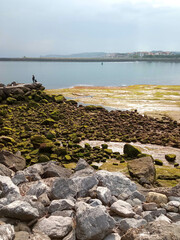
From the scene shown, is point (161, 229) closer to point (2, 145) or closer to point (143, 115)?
point (2, 145)

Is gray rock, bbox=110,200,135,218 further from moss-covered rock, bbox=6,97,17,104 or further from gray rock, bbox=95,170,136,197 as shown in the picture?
moss-covered rock, bbox=6,97,17,104

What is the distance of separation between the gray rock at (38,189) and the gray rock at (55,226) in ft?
4.00

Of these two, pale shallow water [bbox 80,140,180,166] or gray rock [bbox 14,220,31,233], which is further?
pale shallow water [bbox 80,140,180,166]

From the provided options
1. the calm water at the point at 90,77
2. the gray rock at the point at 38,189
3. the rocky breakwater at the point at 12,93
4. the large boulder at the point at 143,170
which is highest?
the calm water at the point at 90,77

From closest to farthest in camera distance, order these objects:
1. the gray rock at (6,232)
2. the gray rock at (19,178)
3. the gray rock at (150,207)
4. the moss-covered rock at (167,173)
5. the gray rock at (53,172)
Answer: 1. the gray rock at (6,232)
2. the gray rock at (150,207)
3. the gray rock at (19,178)
4. the gray rock at (53,172)
5. the moss-covered rock at (167,173)

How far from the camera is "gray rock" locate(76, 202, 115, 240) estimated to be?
5227 mm

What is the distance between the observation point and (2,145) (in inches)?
596

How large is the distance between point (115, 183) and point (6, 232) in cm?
373

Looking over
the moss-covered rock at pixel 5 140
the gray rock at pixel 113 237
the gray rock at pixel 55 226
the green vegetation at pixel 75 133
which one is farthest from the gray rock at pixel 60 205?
the moss-covered rock at pixel 5 140

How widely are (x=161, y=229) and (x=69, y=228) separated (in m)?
1.93

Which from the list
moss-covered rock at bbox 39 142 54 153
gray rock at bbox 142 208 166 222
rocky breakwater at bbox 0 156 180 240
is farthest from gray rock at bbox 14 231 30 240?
moss-covered rock at bbox 39 142 54 153

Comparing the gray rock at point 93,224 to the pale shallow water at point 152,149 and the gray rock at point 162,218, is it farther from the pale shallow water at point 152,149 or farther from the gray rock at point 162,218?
the pale shallow water at point 152,149

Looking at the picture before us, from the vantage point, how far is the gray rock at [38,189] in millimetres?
6789

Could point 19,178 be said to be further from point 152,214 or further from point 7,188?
point 152,214
